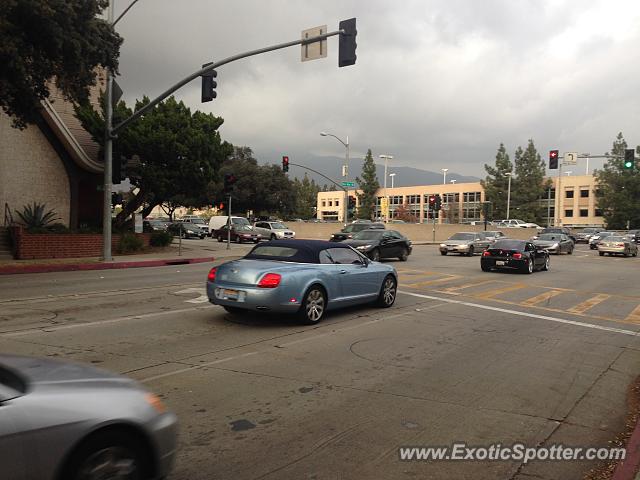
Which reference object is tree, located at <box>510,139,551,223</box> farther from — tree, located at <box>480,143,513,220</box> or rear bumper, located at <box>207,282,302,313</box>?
rear bumper, located at <box>207,282,302,313</box>

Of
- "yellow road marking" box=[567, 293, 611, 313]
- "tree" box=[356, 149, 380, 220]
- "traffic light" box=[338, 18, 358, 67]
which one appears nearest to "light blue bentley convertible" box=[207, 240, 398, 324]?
"yellow road marking" box=[567, 293, 611, 313]

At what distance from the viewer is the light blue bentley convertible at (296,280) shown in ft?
28.2

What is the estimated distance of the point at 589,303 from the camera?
1322cm

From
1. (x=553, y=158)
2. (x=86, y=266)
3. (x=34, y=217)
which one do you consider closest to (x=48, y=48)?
(x=86, y=266)

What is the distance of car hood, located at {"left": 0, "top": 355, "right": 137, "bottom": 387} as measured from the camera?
309 centimetres

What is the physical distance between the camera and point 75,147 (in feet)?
86.2

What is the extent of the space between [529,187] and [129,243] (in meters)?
73.2

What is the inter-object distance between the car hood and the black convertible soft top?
615 cm

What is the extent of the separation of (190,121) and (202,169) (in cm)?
265

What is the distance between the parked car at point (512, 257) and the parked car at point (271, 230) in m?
20.4

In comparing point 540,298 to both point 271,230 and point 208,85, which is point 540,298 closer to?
point 208,85


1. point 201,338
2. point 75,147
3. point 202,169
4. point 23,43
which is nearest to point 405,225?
point 202,169

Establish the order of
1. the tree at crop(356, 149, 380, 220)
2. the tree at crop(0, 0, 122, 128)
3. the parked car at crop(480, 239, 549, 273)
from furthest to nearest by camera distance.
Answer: the tree at crop(356, 149, 380, 220) < the parked car at crop(480, 239, 549, 273) < the tree at crop(0, 0, 122, 128)

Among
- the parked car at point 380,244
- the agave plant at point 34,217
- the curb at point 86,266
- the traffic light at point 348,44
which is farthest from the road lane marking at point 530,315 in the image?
the agave plant at point 34,217
